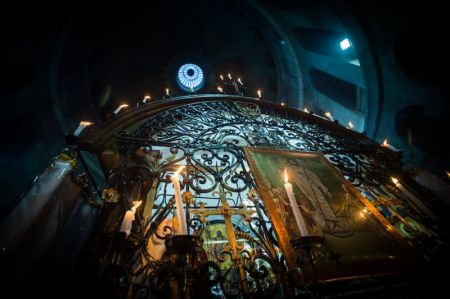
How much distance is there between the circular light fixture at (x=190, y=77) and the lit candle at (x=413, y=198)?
12987 mm

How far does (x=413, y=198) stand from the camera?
3164 mm

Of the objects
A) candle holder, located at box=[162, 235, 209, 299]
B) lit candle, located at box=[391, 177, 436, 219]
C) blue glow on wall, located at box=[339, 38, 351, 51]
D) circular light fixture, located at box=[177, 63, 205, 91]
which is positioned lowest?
candle holder, located at box=[162, 235, 209, 299]

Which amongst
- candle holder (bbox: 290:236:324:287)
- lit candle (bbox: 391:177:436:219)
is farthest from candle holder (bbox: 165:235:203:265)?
lit candle (bbox: 391:177:436:219)

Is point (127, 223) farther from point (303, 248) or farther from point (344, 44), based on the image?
point (344, 44)

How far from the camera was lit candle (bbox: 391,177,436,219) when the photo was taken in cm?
304

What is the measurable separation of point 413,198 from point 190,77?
13.9m

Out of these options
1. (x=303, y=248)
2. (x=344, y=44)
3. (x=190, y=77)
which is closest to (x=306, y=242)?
(x=303, y=248)

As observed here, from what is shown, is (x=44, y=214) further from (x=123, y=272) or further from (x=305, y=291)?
(x=305, y=291)

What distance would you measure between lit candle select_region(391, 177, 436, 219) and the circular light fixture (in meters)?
13.0

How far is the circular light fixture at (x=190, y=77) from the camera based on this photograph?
1483 centimetres

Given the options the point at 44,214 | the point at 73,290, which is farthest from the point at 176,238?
the point at 44,214

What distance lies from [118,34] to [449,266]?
48.9 ft

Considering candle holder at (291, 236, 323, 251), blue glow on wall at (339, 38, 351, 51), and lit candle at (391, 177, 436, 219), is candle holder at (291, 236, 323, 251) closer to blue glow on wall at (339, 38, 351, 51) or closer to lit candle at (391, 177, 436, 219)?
lit candle at (391, 177, 436, 219)

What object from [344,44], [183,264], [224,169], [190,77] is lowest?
[183,264]
